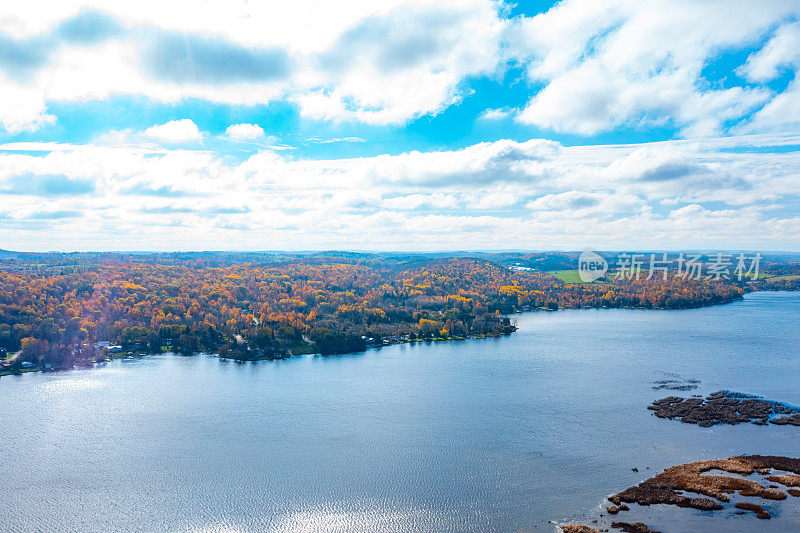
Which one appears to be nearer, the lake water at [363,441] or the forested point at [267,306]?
the lake water at [363,441]

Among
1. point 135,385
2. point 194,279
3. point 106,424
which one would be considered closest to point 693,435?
point 106,424

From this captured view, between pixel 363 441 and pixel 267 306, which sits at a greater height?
pixel 267 306

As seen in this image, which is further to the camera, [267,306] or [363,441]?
[267,306]

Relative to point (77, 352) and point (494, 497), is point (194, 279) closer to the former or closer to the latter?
point (77, 352)

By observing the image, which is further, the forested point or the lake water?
the forested point
